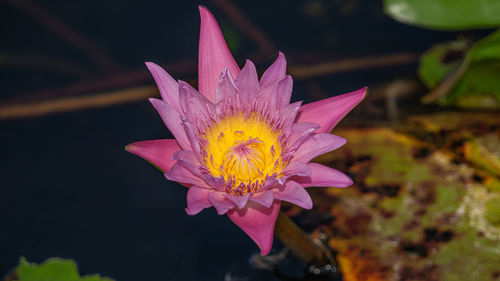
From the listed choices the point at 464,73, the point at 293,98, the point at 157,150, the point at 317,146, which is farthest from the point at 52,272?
the point at 464,73

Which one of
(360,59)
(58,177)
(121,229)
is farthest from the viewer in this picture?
(360,59)

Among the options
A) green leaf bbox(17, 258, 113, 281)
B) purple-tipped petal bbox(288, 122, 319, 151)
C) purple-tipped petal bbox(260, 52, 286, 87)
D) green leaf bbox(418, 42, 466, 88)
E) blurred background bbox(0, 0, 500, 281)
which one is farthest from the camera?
green leaf bbox(418, 42, 466, 88)

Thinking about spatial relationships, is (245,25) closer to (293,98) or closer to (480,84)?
(293,98)

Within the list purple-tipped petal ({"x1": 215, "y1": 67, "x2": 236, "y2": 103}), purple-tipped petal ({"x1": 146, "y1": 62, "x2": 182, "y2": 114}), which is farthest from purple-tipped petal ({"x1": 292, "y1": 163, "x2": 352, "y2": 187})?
purple-tipped petal ({"x1": 146, "y1": 62, "x2": 182, "y2": 114})

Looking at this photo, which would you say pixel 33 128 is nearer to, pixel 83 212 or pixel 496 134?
pixel 83 212

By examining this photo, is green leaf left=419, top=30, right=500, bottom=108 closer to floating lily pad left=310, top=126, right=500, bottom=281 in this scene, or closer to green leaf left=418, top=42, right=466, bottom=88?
green leaf left=418, top=42, right=466, bottom=88

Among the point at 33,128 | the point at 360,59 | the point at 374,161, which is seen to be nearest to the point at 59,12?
the point at 33,128
